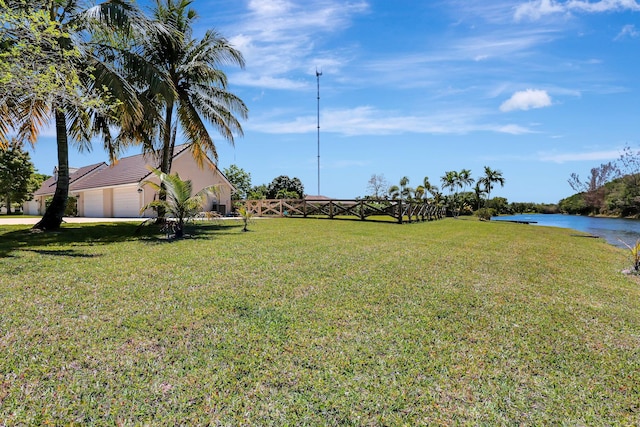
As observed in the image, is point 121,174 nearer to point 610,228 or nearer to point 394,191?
A: point 394,191

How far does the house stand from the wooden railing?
11.5 feet

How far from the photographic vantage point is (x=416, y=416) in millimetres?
2246

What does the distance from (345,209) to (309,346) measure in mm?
17376

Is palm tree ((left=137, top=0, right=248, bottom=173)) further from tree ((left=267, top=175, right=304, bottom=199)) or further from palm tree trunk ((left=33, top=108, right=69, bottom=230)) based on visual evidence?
tree ((left=267, top=175, right=304, bottom=199))

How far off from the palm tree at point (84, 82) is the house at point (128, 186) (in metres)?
9.31

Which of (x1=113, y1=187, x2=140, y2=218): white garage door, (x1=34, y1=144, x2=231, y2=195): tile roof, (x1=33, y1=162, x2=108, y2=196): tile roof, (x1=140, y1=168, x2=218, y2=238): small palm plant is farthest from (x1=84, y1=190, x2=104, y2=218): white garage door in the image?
(x1=140, y1=168, x2=218, y2=238): small palm plant

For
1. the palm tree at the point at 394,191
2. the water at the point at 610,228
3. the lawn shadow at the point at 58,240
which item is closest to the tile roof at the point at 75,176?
the lawn shadow at the point at 58,240

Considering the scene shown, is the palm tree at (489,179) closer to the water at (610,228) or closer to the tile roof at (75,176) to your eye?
the water at (610,228)

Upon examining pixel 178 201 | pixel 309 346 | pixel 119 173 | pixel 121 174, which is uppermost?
pixel 119 173

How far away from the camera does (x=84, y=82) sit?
937cm

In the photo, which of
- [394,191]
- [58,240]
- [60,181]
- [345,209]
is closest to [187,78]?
[60,181]

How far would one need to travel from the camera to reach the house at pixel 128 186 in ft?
69.2

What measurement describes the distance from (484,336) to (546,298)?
211 centimetres

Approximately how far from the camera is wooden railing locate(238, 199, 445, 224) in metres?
19.1
